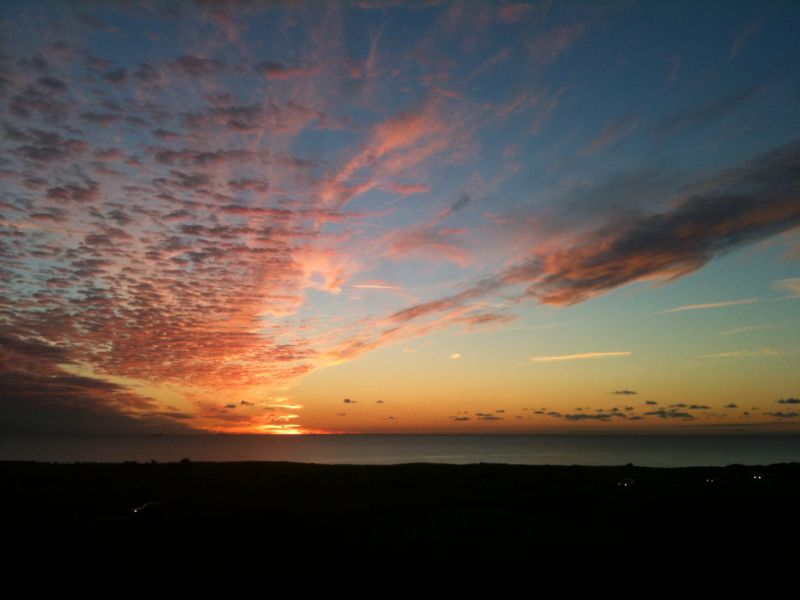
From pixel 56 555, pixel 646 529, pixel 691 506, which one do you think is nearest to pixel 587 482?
pixel 691 506

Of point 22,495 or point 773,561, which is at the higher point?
point 22,495

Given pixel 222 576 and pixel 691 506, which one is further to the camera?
pixel 691 506

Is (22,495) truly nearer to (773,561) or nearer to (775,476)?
(773,561)

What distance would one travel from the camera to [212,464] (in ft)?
260

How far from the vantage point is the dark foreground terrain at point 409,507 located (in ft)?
88.6

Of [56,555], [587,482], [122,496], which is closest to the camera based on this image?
[56,555]

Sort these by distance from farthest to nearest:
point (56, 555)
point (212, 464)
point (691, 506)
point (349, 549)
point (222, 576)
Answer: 1. point (212, 464)
2. point (691, 506)
3. point (349, 549)
4. point (56, 555)
5. point (222, 576)

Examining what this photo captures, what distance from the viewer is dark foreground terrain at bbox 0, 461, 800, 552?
2700 centimetres

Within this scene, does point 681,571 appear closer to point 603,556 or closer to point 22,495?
point 603,556

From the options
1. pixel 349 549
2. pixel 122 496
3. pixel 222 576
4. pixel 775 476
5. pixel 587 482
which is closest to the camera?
pixel 222 576

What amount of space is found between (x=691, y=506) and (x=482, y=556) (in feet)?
67.1

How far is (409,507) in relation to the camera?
34438 mm

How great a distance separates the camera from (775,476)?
200ft

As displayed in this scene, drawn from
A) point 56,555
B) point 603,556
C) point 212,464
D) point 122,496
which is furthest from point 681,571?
point 212,464
